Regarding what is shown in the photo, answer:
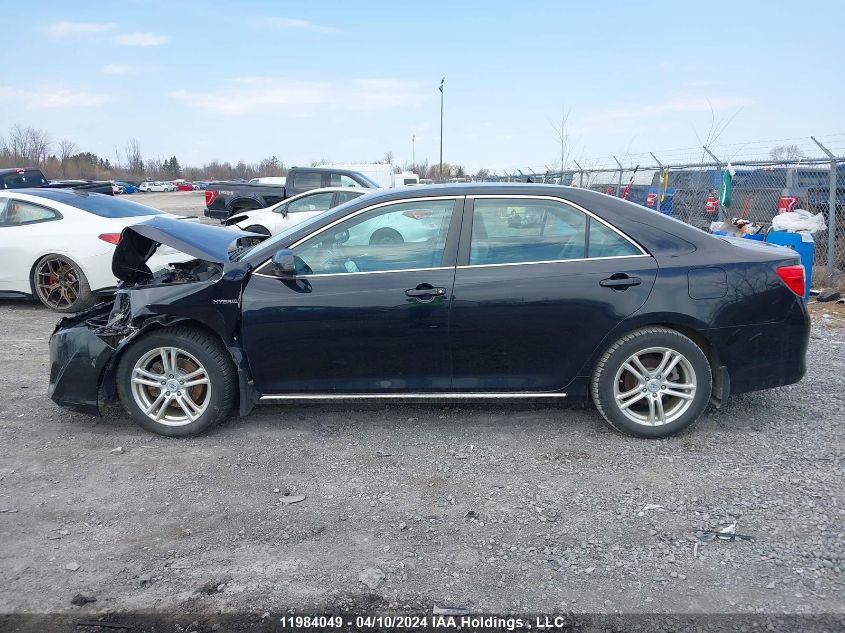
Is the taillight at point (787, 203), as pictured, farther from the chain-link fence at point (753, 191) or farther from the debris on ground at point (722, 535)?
the debris on ground at point (722, 535)

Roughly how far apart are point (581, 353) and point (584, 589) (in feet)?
5.54

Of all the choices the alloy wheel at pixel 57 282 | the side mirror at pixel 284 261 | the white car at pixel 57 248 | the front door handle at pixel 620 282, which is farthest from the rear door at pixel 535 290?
the alloy wheel at pixel 57 282

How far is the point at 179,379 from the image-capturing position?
4.27m

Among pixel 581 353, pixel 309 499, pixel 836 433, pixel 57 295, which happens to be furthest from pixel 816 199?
pixel 57 295

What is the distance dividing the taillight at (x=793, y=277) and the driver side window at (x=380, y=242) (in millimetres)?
2096

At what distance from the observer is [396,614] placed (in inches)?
102

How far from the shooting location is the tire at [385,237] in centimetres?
421

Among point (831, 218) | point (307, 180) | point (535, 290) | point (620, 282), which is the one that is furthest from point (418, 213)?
point (307, 180)

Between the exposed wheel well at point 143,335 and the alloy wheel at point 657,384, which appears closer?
the alloy wheel at point 657,384

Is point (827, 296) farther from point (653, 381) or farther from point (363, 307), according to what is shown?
point (363, 307)

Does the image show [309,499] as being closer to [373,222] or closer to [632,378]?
[373,222]

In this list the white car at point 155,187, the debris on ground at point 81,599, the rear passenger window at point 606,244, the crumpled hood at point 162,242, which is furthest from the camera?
the white car at point 155,187

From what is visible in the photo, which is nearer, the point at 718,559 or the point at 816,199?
the point at 718,559

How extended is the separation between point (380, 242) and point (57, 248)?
5415mm
